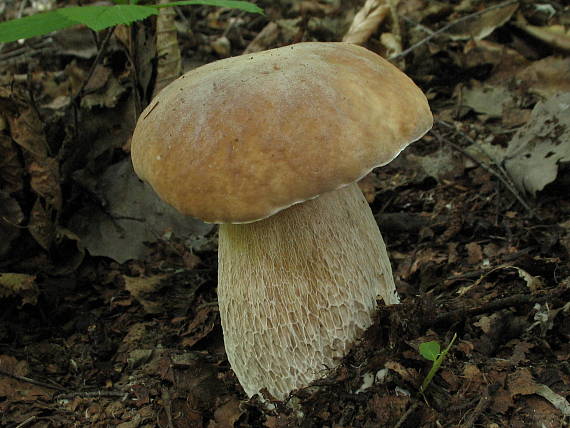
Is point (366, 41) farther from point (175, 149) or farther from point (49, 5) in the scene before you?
point (49, 5)

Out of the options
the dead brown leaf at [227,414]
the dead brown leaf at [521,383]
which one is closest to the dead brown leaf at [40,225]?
the dead brown leaf at [227,414]

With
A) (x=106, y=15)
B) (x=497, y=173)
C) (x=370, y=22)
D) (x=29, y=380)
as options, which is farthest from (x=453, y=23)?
(x=29, y=380)

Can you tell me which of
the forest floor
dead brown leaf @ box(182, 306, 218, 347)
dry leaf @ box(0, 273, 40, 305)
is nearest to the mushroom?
the forest floor

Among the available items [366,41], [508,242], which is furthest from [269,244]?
[366,41]

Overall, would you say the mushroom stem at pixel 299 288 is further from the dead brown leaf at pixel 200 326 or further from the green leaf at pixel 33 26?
the green leaf at pixel 33 26

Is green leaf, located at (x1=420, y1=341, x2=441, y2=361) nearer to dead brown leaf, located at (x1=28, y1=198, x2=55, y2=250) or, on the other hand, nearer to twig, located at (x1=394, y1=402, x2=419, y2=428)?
twig, located at (x1=394, y1=402, x2=419, y2=428)

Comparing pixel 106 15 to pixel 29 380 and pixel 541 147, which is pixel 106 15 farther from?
pixel 541 147
